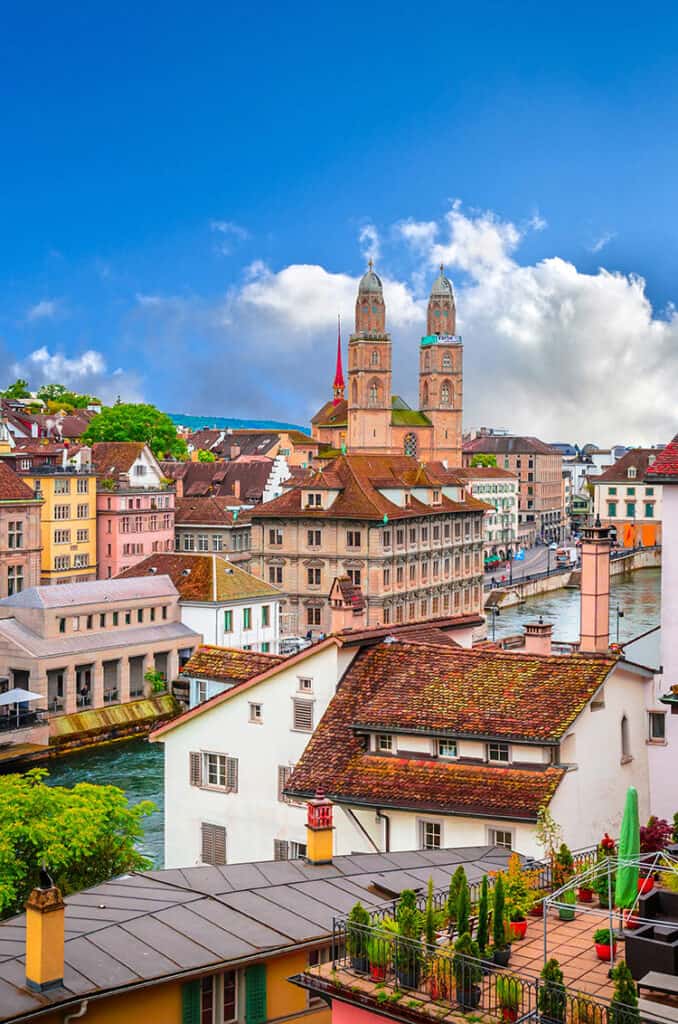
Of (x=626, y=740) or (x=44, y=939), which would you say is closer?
(x=44, y=939)

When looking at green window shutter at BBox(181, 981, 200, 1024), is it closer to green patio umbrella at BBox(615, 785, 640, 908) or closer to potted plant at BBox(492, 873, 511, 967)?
potted plant at BBox(492, 873, 511, 967)

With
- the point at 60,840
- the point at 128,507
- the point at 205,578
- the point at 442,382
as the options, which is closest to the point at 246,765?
the point at 60,840

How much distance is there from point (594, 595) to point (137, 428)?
93.4 m

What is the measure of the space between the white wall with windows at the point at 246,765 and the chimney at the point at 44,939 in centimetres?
1226

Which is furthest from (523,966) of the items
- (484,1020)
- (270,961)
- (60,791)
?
(60,791)

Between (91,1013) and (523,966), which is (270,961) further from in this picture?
(523,966)

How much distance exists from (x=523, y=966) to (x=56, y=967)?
4779 millimetres

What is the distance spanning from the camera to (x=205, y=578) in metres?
66.8

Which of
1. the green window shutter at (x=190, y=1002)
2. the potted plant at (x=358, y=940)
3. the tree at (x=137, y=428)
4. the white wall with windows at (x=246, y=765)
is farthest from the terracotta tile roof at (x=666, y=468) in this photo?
the tree at (x=137, y=428)

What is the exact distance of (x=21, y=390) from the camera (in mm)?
163875

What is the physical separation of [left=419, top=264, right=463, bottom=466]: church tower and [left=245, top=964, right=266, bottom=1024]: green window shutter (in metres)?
131

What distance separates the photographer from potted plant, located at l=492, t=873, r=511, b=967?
40.3ft

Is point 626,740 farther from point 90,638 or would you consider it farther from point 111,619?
point 111,619

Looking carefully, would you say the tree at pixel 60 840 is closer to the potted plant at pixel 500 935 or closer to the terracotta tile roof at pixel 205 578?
the potted plant at pixel 500 935
